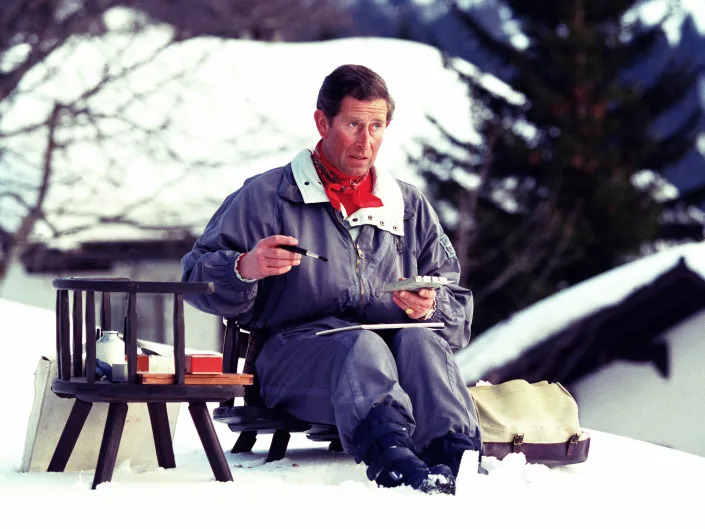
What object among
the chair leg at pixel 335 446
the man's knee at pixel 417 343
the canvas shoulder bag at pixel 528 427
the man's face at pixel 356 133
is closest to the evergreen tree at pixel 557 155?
the chair leg at pixel 335 446

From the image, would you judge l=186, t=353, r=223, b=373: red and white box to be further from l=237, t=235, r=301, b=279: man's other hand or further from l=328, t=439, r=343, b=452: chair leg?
l=328, t=439, r=343, b=452: chair leg

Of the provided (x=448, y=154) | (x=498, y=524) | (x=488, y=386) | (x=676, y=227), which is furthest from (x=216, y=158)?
(x=498, y=524)

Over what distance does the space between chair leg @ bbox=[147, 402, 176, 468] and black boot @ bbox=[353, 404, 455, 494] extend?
0.76m

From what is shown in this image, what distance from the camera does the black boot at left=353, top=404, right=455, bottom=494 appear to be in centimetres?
383

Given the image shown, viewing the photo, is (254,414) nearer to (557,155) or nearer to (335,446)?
(335,446)

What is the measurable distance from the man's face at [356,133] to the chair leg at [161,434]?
39.6 inches

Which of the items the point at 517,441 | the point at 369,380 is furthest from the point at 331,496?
the point at 517,441

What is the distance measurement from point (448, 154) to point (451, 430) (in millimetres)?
19287

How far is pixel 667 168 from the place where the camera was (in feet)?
82.6

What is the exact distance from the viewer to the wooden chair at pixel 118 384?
13.1 feet

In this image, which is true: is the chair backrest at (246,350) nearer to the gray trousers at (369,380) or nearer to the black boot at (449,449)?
the gray trousers at (369,380)

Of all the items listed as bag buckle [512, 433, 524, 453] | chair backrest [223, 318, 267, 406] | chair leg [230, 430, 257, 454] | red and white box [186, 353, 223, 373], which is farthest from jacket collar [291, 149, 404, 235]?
chair leg [230, 430, 257, 454]

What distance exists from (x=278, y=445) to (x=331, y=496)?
959 mm

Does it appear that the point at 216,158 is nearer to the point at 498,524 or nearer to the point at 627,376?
the point at 627,376
